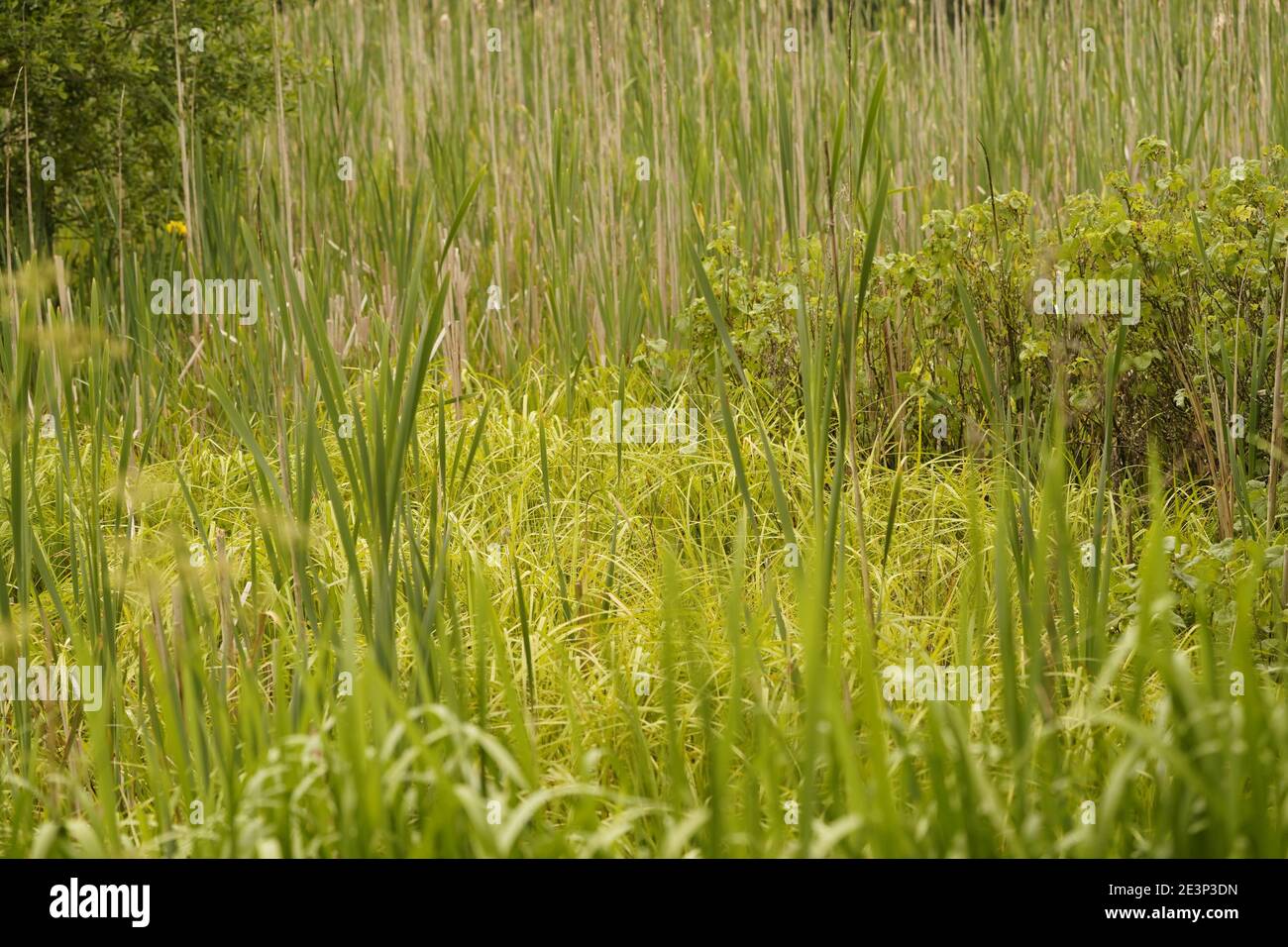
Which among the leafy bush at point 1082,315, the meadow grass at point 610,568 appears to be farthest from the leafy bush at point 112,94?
the leafy bush at point 1082,315

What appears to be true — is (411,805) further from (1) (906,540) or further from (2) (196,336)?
(2) (196,336)

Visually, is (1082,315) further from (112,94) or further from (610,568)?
(112,94)

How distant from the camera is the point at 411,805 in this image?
1518mm

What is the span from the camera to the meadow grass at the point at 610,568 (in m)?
1.41

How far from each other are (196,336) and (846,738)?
270 cm

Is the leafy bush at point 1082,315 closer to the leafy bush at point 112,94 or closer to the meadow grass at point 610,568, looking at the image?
the meadow grass at point 610,568

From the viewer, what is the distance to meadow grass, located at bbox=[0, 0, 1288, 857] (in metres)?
1.41

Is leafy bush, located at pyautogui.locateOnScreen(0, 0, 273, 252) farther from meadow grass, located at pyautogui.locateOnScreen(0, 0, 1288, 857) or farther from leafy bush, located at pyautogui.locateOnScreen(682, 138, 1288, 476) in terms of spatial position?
A: leafy bush, located at pyautogui.locateOnScreen(682, 138, 1288, 476)

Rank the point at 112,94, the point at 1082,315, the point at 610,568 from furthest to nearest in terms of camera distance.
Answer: the point at 112,94 < the point at 1082,315 < the point at 610,568

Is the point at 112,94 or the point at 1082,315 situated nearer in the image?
the point at 1082,315

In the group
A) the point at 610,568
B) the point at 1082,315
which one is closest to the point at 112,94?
the point at 610,568

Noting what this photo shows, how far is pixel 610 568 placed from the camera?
8.53 feet

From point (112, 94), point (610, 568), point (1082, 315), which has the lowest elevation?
point (610, 568)

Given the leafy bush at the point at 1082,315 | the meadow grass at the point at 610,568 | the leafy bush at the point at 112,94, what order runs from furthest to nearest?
the leafy bush at the point at 112,94, the leafy bush at the point at 1082,315, the meadow grass at the point at 610,568
